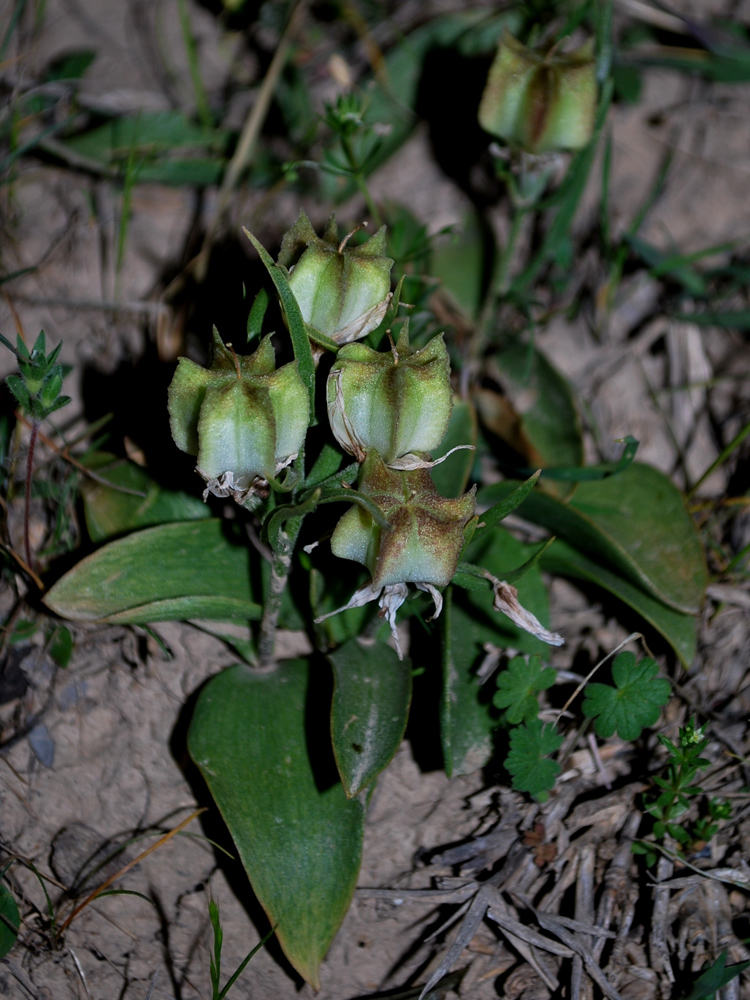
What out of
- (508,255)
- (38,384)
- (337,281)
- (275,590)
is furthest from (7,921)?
(508,255)

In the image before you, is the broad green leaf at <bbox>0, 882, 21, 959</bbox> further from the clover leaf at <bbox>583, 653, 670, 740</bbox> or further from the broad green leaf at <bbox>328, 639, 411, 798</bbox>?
the clover leaf at <bbox>583, 653, 670, 740</bbox>

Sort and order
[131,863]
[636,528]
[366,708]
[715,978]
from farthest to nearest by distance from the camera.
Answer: [636,528] < [131,863] < [366,708] < [715,978]

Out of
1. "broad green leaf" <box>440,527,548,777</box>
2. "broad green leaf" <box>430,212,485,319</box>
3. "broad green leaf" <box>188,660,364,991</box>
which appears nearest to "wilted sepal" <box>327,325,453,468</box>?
"broad green leaf" <box>440,527,548,777</box>

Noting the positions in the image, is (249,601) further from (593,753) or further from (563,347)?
(563,347)

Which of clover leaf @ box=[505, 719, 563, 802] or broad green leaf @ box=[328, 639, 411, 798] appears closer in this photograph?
broad green leaf @ box=[328, 639, 411, 798]

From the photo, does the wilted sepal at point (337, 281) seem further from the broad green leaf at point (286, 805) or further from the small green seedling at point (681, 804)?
the small green seedling at point (681, 804)

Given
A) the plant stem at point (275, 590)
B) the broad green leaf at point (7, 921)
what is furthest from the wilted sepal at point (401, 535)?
the broad green leaf at point (7, 921)

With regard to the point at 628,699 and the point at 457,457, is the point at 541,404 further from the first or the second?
the point at 628,699
